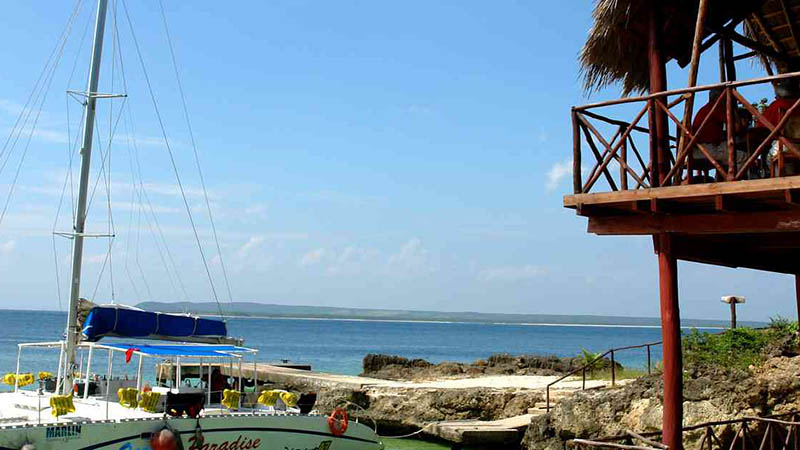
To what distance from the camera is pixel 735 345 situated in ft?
64.1

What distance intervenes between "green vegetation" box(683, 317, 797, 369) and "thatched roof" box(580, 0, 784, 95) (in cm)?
770

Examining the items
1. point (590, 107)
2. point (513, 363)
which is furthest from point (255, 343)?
point (590, 107)

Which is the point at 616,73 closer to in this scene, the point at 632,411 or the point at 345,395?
the point at 632,411

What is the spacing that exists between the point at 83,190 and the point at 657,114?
46.4 feet

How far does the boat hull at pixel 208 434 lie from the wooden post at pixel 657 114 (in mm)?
9825

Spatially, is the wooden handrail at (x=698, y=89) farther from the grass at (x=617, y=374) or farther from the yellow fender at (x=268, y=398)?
the grass at (x=617, y=374)

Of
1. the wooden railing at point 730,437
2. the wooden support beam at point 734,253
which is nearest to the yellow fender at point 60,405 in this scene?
the wooden railing at point 730,437

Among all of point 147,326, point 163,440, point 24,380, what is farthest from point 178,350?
point 24,380

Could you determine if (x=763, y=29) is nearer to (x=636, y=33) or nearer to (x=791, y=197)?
(x=636, y=33)

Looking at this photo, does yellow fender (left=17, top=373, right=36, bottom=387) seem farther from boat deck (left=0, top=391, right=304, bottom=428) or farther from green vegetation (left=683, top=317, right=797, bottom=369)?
green vegetation (left=683, top=317, right=797, bottom=369)

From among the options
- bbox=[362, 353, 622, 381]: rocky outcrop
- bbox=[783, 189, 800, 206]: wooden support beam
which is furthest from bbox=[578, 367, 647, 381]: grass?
bbox=[783, 189, 800, 206]: wooden support beam

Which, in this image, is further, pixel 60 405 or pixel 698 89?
pixel 60 405

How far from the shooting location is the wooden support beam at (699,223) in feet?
31.0

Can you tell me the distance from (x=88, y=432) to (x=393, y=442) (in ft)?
41.4
